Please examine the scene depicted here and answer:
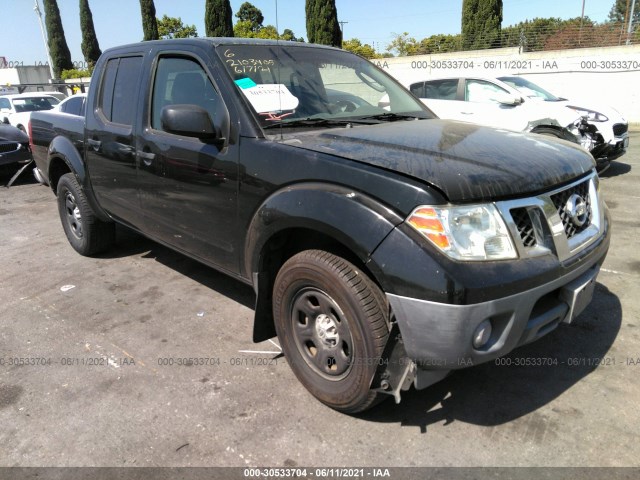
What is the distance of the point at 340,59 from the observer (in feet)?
11.8

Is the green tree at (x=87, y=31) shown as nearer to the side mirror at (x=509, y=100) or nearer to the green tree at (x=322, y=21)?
the green tree at (x=322, y=21)

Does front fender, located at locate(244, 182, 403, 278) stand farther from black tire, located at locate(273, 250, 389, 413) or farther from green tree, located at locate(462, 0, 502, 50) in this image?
green tree, located at locate(462, 0, 502, 50)

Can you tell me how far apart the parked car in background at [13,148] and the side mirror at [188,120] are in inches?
315

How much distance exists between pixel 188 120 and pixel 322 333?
1372 mm

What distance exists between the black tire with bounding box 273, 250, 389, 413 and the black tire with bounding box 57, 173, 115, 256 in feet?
9.24

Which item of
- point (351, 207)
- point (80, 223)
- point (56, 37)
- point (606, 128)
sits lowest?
point (80, 223)

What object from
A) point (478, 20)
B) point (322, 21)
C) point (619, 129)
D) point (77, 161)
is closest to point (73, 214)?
point (77, 161)

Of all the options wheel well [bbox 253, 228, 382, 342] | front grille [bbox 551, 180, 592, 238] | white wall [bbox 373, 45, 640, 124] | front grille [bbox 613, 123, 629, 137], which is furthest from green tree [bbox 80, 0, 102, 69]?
front grille [bbox 551, 180, 592, 238]

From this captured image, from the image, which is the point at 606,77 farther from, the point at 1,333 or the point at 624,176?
the point at 1,333

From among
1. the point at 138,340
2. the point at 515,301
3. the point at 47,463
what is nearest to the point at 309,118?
the point at 515,301

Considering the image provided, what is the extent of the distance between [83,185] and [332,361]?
3.13 metres

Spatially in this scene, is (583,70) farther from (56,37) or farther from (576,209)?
(56,37)

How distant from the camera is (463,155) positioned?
7.43ft

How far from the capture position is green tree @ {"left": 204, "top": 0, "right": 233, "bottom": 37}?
2327 centimetres
